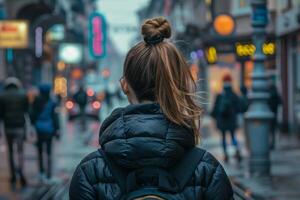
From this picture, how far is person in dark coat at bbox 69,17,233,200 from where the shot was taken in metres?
2.66

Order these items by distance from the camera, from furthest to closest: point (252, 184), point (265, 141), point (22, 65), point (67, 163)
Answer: point (22, 65)
point (67, 163)
point (265, 141)
point (252, 184)

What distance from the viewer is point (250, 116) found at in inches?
500

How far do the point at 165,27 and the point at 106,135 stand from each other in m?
0.50

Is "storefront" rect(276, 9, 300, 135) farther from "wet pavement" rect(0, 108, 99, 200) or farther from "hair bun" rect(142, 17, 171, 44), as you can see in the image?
"hair bun" rect(142, 17, 171, 44)

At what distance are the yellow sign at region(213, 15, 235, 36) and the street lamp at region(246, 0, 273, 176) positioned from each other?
9.67 m

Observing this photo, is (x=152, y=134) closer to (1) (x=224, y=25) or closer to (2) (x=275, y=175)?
(2) (x=275, y=175)

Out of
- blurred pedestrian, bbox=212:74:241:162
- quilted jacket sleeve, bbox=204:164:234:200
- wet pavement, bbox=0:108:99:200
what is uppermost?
quilted jacket sleeve, bbox=204:164:234:200

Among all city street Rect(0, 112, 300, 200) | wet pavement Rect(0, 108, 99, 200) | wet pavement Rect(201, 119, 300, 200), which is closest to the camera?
wet pavement Rect(0, 108, 99, 200)

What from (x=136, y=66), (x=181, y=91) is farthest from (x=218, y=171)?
(x=136, y=66)

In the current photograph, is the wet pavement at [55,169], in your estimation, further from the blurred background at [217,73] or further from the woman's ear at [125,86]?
the woman's ear at [125,86]

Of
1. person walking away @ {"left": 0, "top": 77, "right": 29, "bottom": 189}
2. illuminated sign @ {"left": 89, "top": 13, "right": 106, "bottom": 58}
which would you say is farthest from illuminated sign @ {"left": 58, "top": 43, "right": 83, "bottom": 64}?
person walking away @ {"left": 0, "top": 77, "right": 29, "bottom": 189}

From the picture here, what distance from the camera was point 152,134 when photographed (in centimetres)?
268

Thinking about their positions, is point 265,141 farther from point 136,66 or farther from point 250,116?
point 136,66

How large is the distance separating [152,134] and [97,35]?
36574 mm
